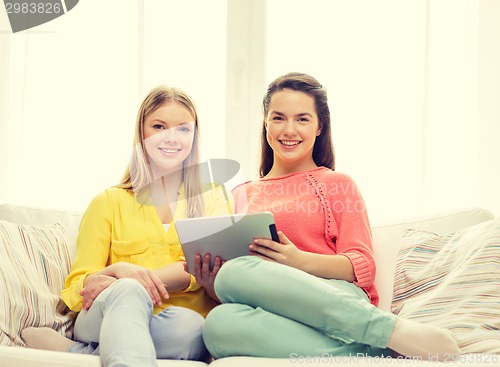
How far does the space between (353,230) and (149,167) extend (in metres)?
0.61

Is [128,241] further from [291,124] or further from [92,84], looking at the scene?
[92,84]

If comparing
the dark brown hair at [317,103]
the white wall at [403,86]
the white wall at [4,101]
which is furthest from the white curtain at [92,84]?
the dark brown hair at [317,103]

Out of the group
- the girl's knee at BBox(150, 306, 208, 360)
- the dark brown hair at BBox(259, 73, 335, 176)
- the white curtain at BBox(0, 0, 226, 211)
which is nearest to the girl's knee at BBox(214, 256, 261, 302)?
the girl's knee at BBox(150, 306, 208, 360)

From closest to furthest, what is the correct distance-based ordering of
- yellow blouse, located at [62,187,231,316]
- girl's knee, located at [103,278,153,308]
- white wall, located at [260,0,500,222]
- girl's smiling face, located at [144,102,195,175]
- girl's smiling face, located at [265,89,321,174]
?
girl's knee, located at [103,278,153,308] < yellow blouse, located at [62,187,231,316] < girl's smiling face, located at [144,102,195,175] < girl's smiling face, located at [265,89,321,174] < white wall, located at [260,0,500,222]

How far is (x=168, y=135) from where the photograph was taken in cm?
191

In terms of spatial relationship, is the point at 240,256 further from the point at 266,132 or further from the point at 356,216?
the point at 266,132

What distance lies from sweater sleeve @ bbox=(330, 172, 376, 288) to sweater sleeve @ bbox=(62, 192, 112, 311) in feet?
2.07

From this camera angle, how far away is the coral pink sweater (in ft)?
5.93

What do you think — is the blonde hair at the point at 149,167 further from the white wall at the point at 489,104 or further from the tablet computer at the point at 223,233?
the white wall at the point at 489,104

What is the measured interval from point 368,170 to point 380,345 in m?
1.45

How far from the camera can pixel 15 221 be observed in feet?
6.25

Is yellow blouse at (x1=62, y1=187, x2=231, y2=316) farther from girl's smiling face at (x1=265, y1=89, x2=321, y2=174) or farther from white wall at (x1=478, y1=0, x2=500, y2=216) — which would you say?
white wall at (x1=478, y1=0, x2=500, y2=216)

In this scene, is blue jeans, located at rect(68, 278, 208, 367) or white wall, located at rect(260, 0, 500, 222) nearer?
blue jeans, located at rect(68, 278, 208, 367)

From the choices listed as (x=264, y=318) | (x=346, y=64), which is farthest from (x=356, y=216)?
(x=346, y=64)
